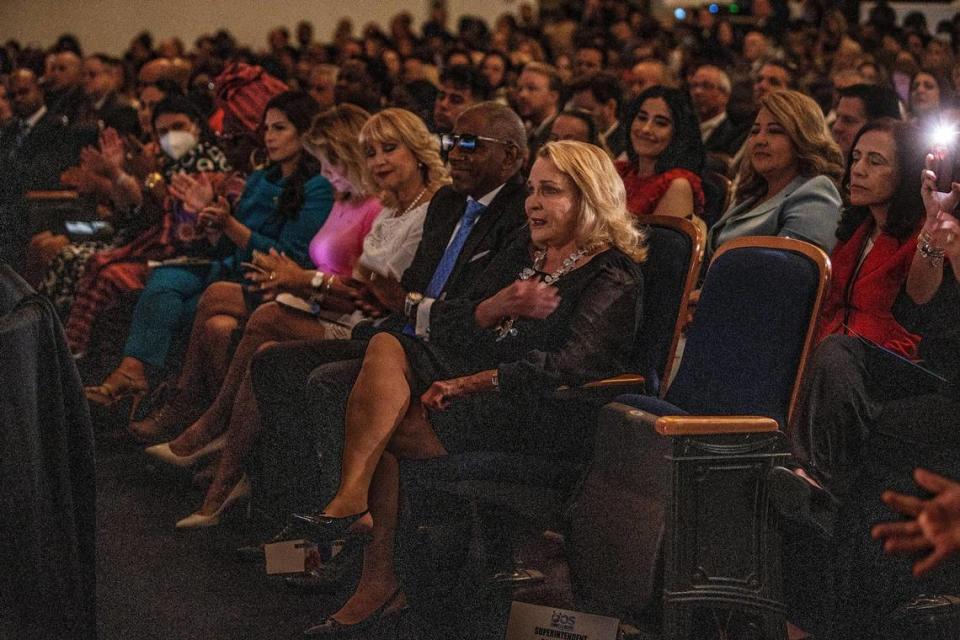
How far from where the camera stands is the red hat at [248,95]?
4.74 metres

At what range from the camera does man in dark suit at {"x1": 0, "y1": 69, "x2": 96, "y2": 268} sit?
217 inches

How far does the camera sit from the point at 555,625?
95.4 inches

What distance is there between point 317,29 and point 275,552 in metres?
12.1

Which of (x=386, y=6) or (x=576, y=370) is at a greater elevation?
(x=386, y=6)

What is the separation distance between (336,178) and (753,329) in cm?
179

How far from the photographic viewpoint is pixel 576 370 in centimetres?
268

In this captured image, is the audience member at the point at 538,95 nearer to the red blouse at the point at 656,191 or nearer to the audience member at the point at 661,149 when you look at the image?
the audience member at the point at 661,149

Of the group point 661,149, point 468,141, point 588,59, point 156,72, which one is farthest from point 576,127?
point 588,59

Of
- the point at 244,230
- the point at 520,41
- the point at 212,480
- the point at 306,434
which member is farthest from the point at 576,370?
the point at 520,41

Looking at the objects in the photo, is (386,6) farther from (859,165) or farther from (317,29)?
(859,165)

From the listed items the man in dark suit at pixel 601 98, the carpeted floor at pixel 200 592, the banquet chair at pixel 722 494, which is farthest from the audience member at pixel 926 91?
the carpeted floor at pixel 200 592

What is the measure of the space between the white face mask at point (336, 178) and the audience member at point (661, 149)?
0.84 m

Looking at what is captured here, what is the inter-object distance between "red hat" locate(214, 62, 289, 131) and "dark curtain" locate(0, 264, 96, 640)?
254 cm

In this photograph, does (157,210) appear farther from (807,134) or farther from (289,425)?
(807,134)
